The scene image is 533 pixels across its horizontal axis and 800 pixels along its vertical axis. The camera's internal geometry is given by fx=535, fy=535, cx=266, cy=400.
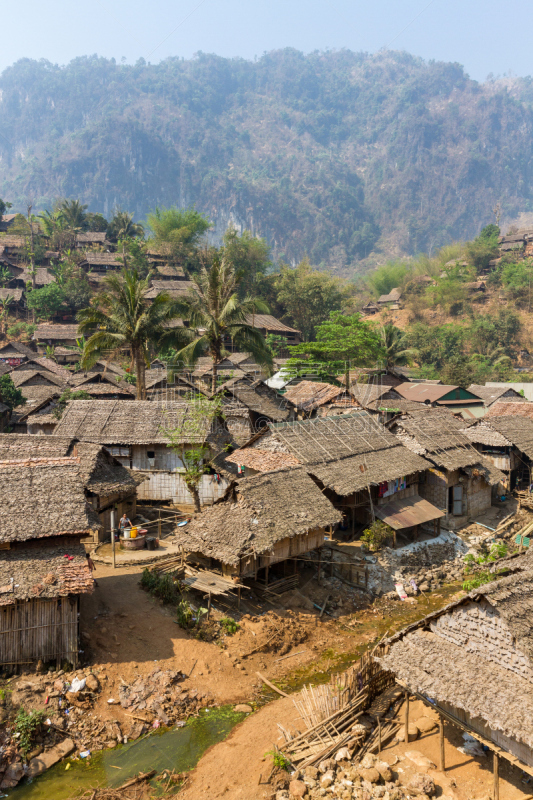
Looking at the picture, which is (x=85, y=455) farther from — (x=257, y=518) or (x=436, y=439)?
(x=436, y=439)

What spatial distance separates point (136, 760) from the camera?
36.0 ft

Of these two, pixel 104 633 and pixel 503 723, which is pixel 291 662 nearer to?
pixel 104 633

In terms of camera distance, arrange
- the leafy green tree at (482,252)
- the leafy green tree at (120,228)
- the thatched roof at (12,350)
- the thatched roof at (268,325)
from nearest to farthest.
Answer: the thatched roof at (12,350), the thatched roof at (268,325), the leafy green tree at (120,228), the leafy green tree at (482,252)

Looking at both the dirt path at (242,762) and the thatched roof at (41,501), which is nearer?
the dirt path at (242,762)

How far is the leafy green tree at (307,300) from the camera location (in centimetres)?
5922

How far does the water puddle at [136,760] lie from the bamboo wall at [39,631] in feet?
7.62

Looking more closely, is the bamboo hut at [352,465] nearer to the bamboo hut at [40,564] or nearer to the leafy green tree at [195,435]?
the leafy green tree at [195,435]

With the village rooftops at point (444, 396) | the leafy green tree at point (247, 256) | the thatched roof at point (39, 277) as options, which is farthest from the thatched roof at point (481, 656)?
the thatched roof at point (39, 277)

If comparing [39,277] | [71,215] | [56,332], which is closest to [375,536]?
[56,332]

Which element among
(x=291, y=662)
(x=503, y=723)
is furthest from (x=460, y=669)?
(x=291, y=662)

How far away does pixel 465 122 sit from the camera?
199000 mm

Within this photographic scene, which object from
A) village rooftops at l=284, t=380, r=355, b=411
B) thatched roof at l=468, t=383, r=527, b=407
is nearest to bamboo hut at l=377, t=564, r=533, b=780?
village rooftops at l=284, t=380, r=355, b=411

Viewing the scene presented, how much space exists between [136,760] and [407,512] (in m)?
13.6

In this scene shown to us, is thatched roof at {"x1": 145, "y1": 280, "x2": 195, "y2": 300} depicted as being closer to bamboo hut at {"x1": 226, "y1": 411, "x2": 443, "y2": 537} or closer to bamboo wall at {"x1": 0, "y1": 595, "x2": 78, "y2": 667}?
bamboo hut at {"x1": 226, "y1": 411, "x2": 443, "y2": 537}
